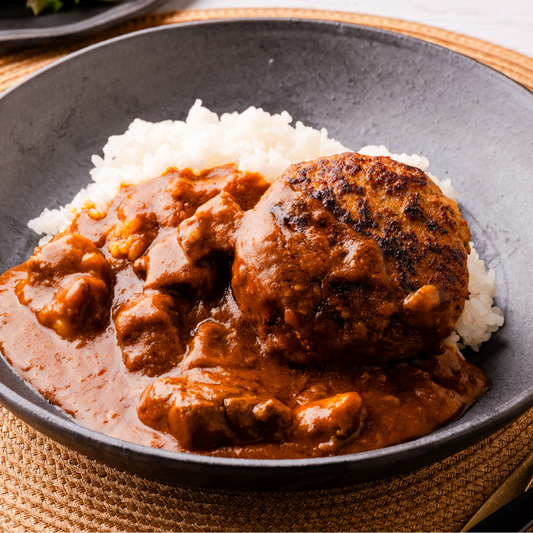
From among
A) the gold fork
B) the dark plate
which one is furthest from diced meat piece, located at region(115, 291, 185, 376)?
the dark plate

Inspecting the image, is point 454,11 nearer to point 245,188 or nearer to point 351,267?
point 245,188

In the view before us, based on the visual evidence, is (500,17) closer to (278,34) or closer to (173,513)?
(278,34)

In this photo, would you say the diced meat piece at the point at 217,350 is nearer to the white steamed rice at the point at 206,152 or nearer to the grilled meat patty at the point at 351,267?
the grilled meat patty at the point at 351,267

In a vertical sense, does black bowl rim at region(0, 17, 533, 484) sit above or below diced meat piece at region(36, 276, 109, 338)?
below

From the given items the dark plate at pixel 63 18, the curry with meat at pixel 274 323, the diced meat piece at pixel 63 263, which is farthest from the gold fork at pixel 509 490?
the dark plate at pixel 63 18

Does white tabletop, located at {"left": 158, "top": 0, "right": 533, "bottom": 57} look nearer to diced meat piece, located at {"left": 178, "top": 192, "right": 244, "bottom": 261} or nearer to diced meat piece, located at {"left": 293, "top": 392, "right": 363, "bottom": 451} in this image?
diced meat piece, located at {"left": 178, "top": 192, "right": 244, "bottom": 261}

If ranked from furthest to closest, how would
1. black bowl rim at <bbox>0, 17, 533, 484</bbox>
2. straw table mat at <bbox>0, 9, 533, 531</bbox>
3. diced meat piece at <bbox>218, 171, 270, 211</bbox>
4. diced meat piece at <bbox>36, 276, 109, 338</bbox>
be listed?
1. diced meat piece at <bbox>218, 171, 270, 211</bbox>
2. diced meat piece at <bbox>36, 276, 109, 338</bbox>
3. straw table mat at <bbox>0, 9, 533, 531</bbox>
4. black bowl rim at <bbox>0, 17, 533, 484</bbox>
